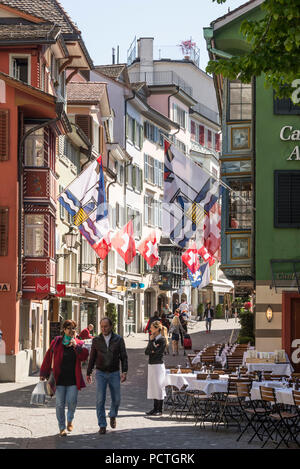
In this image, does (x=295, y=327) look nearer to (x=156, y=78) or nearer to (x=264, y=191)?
(x=264, y=191)

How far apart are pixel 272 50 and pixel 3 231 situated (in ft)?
62.9

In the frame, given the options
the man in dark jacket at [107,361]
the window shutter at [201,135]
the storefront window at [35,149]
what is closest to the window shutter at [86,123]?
the storefront window at [35,149]

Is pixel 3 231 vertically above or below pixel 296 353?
above

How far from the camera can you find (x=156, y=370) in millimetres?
20266

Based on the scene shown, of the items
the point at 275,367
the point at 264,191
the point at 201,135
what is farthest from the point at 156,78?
the point at 275,367

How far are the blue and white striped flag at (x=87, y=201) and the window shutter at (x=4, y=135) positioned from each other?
2334 mm

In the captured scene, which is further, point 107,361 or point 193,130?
point 193,130

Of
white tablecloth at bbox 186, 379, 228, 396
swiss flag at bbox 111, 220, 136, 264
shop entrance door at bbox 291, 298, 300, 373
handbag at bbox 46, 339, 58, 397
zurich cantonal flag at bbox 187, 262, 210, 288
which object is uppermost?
swiss flag at bbox 111, 220, 136, 264

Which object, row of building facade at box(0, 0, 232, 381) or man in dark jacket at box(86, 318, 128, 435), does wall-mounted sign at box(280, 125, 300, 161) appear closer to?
row of building facade at box(0, 0, 232, 381)

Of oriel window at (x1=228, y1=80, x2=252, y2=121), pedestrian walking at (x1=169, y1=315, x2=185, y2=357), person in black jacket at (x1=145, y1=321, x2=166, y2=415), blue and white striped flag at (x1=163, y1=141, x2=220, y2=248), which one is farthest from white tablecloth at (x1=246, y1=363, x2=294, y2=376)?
pedestrian walking at (x1=169, y1=315, x2=185, y2=357)

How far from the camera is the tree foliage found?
13.6 meters

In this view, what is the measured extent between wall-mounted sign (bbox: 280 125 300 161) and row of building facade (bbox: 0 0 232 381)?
687 centimetres

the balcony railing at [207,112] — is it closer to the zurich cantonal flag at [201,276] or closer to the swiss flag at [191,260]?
the swiss flag at [191,260]
